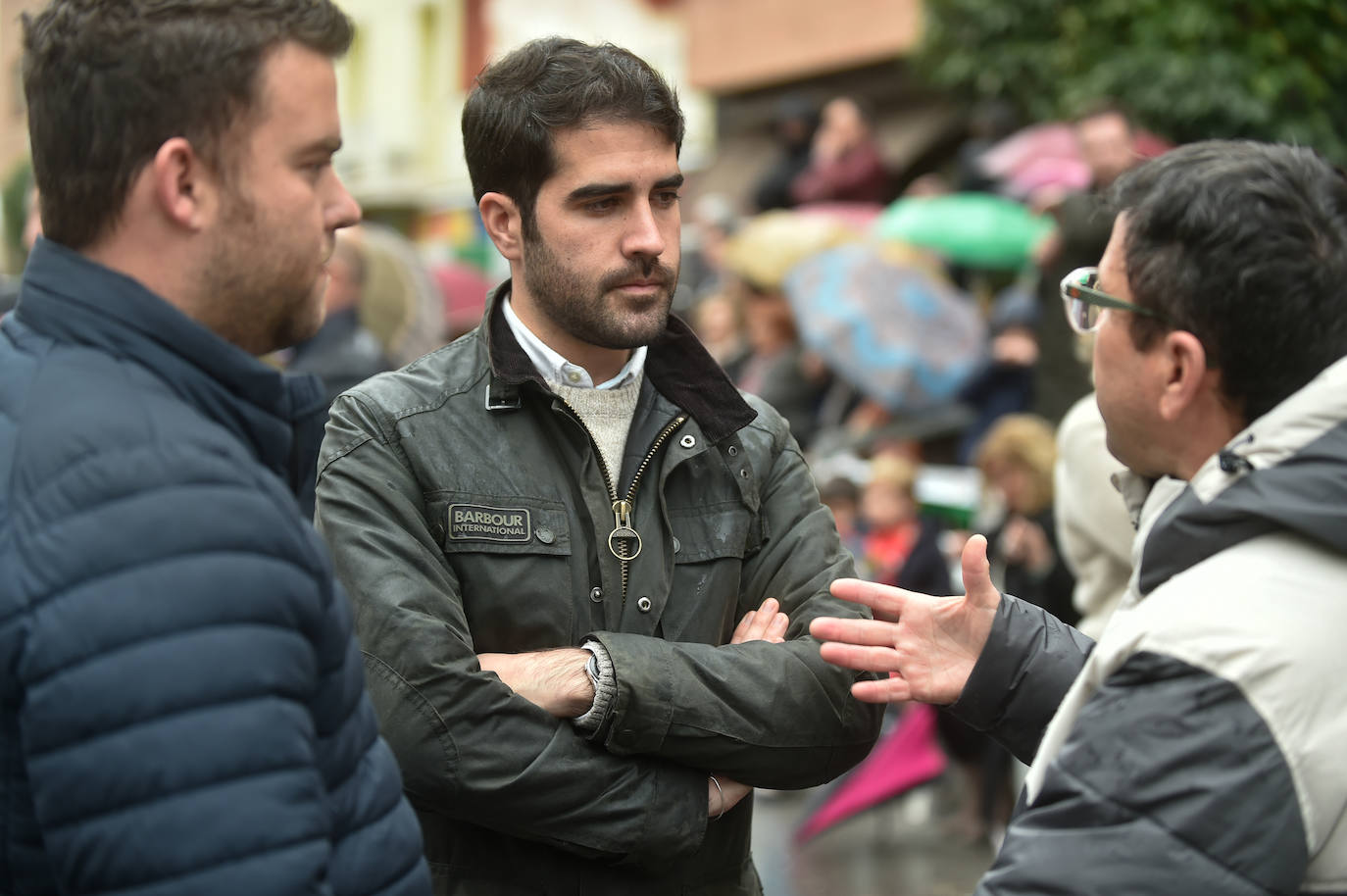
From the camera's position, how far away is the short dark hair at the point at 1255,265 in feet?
7.47

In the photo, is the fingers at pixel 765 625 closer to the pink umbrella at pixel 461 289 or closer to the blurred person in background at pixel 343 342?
the blurred person in background at pixel 343 342

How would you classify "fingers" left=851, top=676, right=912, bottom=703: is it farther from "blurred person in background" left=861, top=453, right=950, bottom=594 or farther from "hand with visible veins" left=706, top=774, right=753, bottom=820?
"blurred person in background" left=861, top=453, right=950, bottom=594

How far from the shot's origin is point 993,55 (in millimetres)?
11508

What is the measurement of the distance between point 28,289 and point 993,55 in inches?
411

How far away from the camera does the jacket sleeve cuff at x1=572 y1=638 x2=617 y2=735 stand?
2.75 metres

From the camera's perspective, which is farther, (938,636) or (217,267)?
(938,636)

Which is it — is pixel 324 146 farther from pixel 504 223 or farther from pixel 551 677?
pixel 504 223

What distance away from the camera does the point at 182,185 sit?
1.88 metres

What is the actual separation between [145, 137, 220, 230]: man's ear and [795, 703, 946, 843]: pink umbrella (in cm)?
548

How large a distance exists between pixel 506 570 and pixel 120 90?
4.14 ft

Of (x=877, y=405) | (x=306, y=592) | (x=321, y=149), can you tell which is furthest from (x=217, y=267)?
(x=877, y=405)

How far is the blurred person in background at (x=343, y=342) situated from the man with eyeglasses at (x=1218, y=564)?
11.1 ft

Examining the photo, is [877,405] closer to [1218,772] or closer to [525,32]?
[1218,772]

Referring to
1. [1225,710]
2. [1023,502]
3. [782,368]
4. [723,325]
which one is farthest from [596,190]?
[723,325]
